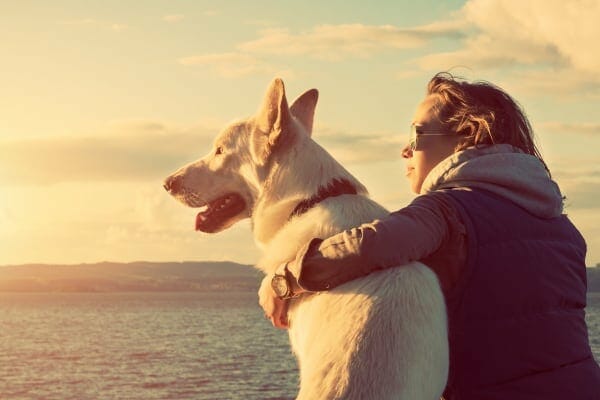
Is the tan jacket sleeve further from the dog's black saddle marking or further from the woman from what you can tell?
the dog's black saddle marking

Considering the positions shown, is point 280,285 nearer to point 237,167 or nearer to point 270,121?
point 270,121

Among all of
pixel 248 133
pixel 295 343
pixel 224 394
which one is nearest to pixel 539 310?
pixel 295 343

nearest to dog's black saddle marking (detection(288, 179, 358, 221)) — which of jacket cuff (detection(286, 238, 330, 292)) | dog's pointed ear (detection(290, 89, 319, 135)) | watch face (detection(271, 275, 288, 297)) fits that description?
watch face (detection(271, 275, 288, 297))

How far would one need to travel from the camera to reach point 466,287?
13.8 feet

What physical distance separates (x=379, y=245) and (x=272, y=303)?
1.09 meters

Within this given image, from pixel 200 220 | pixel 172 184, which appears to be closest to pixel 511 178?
pixel 200 220

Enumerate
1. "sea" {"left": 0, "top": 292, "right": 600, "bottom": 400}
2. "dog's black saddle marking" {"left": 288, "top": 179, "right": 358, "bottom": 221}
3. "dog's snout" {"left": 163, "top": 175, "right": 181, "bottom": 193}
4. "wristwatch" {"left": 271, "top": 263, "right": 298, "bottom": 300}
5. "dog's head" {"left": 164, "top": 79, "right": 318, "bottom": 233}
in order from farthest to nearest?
1. "sea" {"left": 0, "top": 292, "right": 600, "bottom": 400}
2. "dog's snout" {"left": 163, "top": 175, "right": 181, "bottom": 193}
3. "dog's head" {"left": 164, "top": 79, "right": 318, "bottom": 233}
4. "dog's black saddle marking" {"left": 288, "top": 179, "right": 358, "bottom": 221}
5. "wristwatch" {"left": 271, "top": 263, "right": 298, "bottom": 300}

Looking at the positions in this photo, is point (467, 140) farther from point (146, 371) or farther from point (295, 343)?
point (146, 371)

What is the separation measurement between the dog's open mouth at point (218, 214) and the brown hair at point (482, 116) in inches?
63.6

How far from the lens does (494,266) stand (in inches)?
163

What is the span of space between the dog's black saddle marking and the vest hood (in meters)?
0.72

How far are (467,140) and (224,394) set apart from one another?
56379 mm

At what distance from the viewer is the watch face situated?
4543 millimetres

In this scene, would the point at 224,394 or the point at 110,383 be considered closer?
the point at 224,394
